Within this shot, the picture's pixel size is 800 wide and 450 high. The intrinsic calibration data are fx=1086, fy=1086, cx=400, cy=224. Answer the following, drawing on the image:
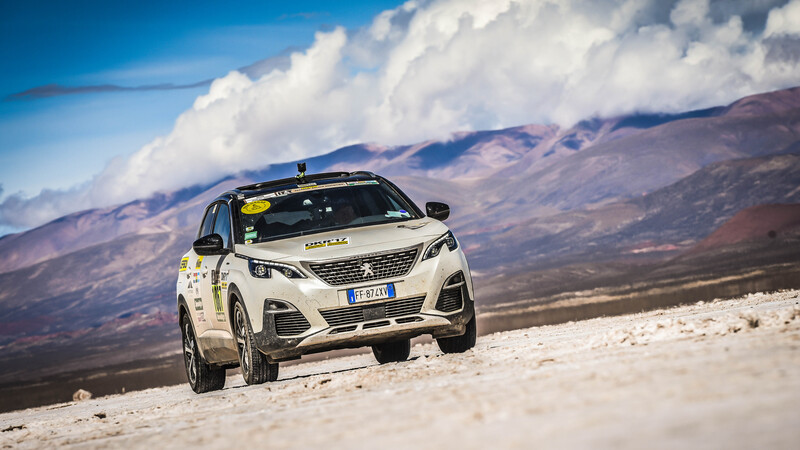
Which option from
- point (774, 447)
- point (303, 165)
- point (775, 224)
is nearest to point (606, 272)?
point (775, 224)

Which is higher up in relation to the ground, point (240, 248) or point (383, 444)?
point (240, 248)

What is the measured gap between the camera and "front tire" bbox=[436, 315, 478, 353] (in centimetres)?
1079

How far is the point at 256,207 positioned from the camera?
35.9 feet

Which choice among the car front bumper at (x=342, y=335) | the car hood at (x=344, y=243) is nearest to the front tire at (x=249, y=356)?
the car front bumper at (x=342, y=335)

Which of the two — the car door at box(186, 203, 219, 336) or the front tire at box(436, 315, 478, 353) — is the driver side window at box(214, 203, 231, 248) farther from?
the front tire at box(436, 315, 478, 353)

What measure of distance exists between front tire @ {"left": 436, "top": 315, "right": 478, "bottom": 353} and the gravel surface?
289 millimetres

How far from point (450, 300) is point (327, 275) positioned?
1.22m

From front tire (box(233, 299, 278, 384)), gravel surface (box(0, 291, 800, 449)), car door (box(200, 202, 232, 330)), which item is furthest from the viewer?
car door (box(200, 202, 232, 330))

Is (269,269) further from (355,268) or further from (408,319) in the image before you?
(408,319)

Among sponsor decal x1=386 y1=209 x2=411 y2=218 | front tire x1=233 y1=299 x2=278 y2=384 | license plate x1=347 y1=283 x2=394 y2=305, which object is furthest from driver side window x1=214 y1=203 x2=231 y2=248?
license plate x1=347 y1=283 x2=394 y2=305

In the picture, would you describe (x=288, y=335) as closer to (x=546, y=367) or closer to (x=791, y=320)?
(x=546, y=367)

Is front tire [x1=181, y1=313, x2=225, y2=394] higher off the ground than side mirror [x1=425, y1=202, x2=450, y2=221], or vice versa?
side mirror [x1=425, y1=202, x2=450, y2=221]

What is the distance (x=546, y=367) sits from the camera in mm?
7992

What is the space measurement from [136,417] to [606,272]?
10599 centimetres
